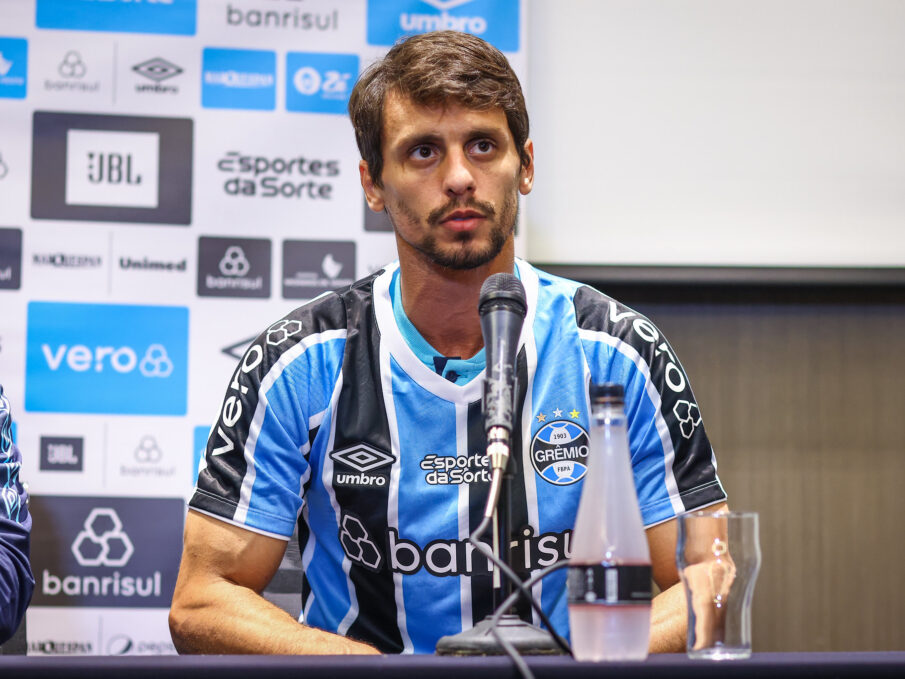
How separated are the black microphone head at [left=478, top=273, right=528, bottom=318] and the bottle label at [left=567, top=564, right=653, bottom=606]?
281 millimetres

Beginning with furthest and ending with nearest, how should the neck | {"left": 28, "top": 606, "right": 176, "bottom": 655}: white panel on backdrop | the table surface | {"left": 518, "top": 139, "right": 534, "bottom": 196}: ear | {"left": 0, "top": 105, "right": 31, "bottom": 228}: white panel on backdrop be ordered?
{"left": 0, "top": 105, "right": 31, "bottom": 228}: white panel on backdrop
{"left": 28, "top": 606, "right": 176, "bottom": 655}: white panel on backdrop
{"left": 518, "top": 139, "right": 534, "bottom": 196}: ear
the neck
the table surface

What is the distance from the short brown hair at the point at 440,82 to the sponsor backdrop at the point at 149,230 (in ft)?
2.29

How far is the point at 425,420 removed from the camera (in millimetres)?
1552

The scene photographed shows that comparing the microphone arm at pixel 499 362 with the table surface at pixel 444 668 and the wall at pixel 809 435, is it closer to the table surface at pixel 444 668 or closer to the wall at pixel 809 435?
the table surface at pixel 444 668

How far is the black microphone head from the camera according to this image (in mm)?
A: 1008

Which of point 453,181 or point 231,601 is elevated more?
point 453,181

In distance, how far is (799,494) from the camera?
2.71 meters

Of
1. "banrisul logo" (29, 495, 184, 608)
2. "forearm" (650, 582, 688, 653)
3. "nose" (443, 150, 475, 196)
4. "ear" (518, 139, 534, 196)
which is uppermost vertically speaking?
"ear" (518, 139, 534, 196)

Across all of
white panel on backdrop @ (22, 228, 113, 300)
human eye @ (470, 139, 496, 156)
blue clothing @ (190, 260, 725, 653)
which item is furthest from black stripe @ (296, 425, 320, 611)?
white panel on backdrop @ (22, 228, 113, 300)

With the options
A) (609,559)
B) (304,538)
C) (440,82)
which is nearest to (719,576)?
(609,559)

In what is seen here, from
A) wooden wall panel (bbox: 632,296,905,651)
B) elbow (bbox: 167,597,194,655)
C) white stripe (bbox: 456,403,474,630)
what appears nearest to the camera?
elbow (bbox: 167,597,194,655)

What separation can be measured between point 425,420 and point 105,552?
112cm

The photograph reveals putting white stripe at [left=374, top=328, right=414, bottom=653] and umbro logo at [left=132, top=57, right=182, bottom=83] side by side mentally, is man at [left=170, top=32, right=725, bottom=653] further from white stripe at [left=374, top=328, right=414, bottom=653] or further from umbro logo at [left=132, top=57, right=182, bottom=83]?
umbro logo at [left=132, top=57, right=182, bottom=83]

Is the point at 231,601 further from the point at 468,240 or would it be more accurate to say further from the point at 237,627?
the point at 468,240
